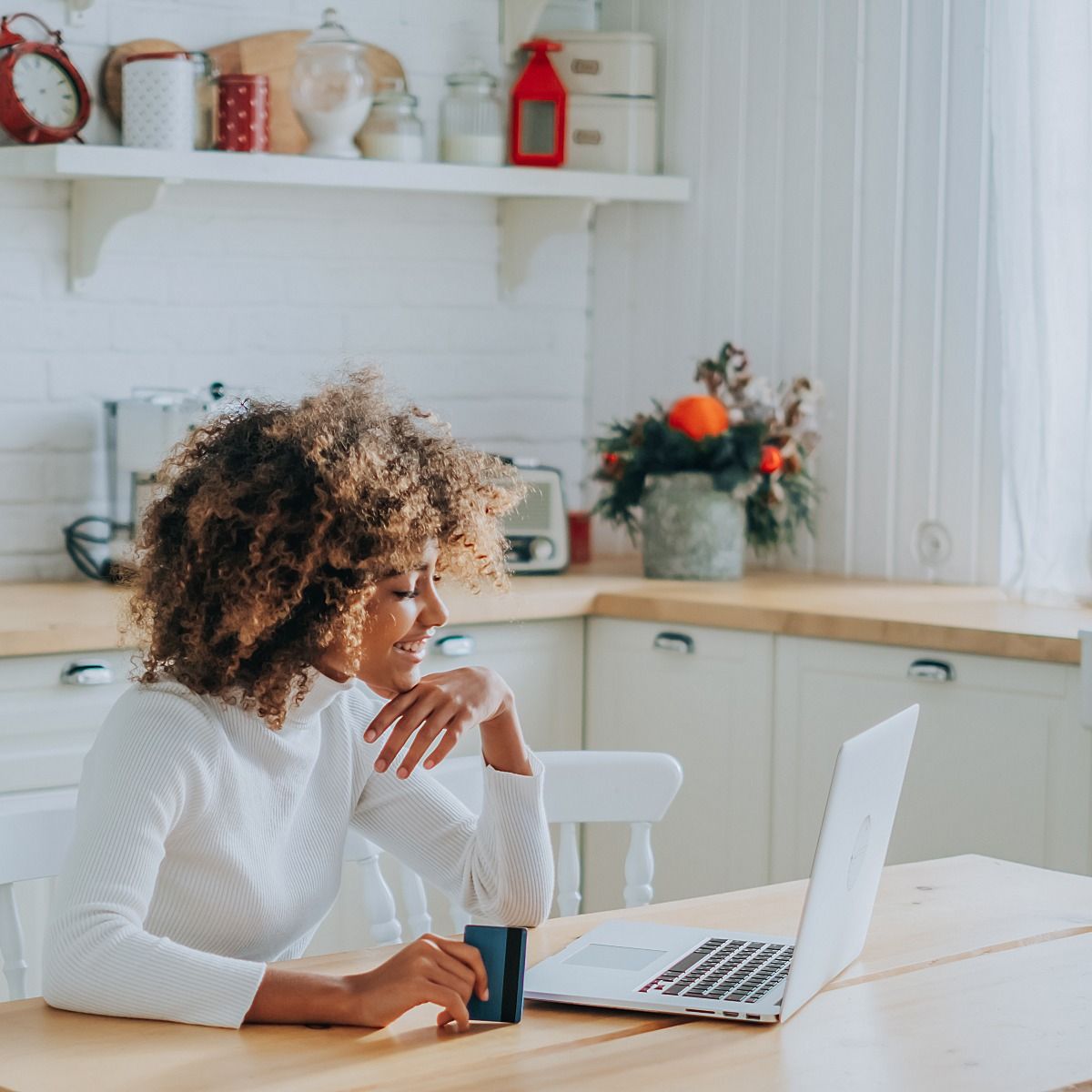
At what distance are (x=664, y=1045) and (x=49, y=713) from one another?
63.3 inches

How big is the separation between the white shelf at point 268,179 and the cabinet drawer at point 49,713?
33.7 inches

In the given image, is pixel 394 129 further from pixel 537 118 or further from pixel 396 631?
pixel 396 631

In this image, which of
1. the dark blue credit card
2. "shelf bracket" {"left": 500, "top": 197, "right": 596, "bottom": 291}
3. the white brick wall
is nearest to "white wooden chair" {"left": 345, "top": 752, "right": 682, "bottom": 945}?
the dark blue credit card

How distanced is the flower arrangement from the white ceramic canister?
95 cm

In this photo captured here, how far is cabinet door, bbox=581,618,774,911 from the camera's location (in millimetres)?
2979

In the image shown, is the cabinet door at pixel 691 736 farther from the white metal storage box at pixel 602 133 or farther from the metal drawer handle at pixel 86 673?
the white metal storage box at pixel 602 133

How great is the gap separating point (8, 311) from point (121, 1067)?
2.24m

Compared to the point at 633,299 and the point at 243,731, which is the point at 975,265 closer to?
the point at 633,299

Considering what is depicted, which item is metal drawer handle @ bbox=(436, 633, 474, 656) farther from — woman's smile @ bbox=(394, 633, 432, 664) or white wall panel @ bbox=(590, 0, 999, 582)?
woman's smile @ bbox=(394, 633, 432, 664)

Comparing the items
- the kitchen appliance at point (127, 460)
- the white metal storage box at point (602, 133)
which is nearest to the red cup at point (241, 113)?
the kitchen appliance at point (127, 460)

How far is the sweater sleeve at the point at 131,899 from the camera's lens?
4.20 ft

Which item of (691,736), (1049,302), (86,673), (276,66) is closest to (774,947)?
(86,673)

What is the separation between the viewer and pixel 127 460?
318 centimetres

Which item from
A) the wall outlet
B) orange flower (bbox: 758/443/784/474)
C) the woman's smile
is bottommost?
the wall outlet
